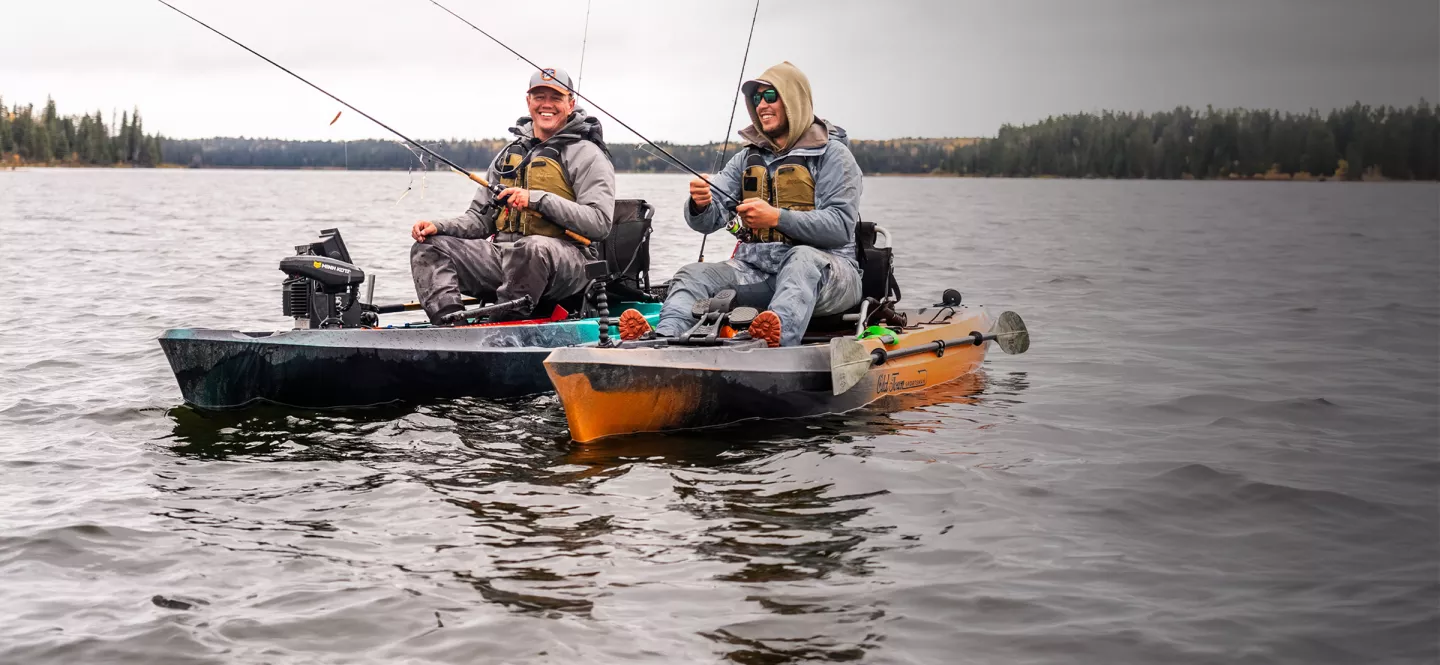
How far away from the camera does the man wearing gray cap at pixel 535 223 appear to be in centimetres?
980

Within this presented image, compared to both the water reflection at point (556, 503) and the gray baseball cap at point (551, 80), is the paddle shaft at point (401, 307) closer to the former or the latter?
the water reflection at point (556, 503)

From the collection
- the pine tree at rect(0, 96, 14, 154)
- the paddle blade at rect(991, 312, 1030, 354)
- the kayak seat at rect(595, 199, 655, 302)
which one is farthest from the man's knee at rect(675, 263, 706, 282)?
the pine tree at rect(0, 96, 14, 154)

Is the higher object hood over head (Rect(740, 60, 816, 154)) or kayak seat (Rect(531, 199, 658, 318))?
hood over head (Rect(740, 60, 816, 154))

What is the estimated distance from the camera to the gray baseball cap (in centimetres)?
1009

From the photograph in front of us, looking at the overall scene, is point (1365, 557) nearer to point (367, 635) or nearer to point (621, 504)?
point (621, 504)

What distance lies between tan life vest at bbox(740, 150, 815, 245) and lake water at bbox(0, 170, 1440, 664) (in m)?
1.44

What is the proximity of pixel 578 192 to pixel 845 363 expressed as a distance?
103 inches

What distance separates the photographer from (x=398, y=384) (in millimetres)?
9180

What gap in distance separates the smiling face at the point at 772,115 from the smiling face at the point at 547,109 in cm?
165

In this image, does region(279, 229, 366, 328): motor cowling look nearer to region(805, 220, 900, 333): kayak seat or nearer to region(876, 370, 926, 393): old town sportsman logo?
region(805, 220, 900, 333): kayak seat

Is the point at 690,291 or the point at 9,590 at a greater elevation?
the point at 690,291

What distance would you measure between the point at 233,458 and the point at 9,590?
2.52 m

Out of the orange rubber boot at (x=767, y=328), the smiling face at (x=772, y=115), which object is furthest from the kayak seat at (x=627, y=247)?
the orange rubber boot at (x=767, y=328)

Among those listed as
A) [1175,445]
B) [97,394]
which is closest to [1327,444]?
[1175,445]
